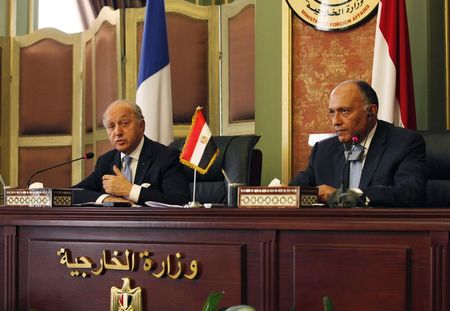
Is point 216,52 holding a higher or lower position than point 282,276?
higher

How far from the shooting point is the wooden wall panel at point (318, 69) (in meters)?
4.75

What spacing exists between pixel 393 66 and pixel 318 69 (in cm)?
56

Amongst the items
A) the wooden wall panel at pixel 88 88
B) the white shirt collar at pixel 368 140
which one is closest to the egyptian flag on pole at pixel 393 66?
the white shirt collar at pixel 368 140

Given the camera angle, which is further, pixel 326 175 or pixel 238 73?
pixel 238 73

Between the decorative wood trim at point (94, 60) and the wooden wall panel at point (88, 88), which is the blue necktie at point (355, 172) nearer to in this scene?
the decorative wood trim at point (94, 60)

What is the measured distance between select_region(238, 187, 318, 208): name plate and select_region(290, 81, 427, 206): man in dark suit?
665 mm

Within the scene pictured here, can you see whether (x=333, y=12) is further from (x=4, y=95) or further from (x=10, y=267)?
(x=4, y=95)

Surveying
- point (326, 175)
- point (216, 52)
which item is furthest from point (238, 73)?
point (326, 175)

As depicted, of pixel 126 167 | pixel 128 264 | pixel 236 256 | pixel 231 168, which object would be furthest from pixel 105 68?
pixel 236 256

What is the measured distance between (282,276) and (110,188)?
1.45 metres

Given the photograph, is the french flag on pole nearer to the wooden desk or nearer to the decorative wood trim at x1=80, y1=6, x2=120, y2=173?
the decorative wood trim at x1=80, y1=6, x2=120, y2=173

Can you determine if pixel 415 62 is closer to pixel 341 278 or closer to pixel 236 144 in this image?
pixel 236 144

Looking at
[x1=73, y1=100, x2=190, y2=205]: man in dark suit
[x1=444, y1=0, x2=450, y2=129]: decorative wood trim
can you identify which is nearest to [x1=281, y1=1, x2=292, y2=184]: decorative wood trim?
[x1=444, y1=0, x2=450, y2=129]: decorative wood trim

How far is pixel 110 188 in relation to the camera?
357 centimetres
